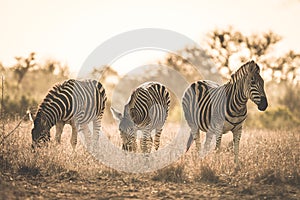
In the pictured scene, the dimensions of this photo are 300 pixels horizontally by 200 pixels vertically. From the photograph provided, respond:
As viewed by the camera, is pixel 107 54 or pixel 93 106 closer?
pixel 93 106

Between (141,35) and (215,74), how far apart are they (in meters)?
17.2

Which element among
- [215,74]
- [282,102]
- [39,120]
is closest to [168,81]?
[215,74]

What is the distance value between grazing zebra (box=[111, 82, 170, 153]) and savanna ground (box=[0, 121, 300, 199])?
0.87m

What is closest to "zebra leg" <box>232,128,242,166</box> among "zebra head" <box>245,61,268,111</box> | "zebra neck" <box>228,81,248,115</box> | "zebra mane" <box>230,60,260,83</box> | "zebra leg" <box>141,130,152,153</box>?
"zebra neck" <box>228,81,248,115</box>

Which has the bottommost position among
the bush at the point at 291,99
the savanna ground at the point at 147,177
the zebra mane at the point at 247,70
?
the savanna ground at the point at 147,177

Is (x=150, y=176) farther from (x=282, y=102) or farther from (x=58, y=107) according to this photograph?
(x=282, y=102)

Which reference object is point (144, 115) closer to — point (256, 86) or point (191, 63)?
point (256, 86)

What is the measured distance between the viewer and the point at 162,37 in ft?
45.4

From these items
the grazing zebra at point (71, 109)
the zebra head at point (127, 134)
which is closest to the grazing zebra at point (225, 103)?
the zebra head at point (127, 134)

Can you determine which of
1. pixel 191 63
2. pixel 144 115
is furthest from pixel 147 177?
pixel 191 63

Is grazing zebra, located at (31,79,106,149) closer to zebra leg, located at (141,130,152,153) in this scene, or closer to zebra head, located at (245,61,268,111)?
zebra leg, located at (141,130,152,153)

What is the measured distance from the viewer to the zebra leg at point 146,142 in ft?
28.4

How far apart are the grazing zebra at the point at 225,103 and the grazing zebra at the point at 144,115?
0.62m

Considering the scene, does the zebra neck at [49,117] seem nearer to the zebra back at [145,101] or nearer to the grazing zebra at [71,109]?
the grazing zebra at [71,109]
